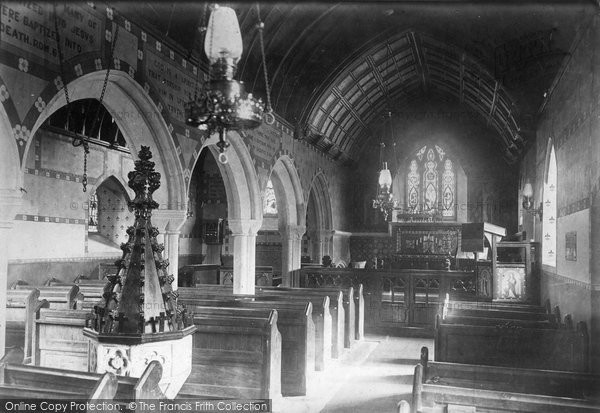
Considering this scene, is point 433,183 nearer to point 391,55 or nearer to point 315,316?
point 391,55

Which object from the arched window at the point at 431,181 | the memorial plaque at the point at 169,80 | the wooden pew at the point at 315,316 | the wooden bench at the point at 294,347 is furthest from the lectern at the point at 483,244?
the arched window at the point at 431,181

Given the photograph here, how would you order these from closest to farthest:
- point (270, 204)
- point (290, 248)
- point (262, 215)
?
point (262, 215) < point (290, 248) < point (270, 204)

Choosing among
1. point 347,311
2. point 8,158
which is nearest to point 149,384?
point 8,158

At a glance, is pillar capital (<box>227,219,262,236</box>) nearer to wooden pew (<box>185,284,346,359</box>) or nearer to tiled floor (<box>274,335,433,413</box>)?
wooden pew (<box>185,284,346,359</box>)

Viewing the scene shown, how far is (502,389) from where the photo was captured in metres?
→ 3.81

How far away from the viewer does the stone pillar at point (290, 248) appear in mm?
13547

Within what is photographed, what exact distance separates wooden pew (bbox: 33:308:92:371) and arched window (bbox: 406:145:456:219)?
47.9ft

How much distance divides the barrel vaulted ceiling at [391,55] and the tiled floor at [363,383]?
166 inches

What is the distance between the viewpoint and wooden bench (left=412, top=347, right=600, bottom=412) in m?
3.04

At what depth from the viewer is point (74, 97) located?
21.6 feet

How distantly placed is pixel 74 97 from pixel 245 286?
16.3ft

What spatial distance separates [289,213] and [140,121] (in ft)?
22.5

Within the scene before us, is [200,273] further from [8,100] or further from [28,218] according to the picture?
[8,100]

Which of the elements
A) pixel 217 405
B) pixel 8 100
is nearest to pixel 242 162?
pixel 8 100
